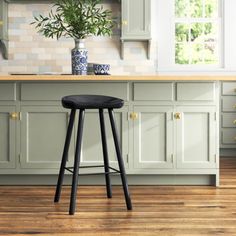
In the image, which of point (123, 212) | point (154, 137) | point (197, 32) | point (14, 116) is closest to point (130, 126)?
point (154, 137)

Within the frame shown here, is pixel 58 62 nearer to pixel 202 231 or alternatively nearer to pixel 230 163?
pixel 230 163

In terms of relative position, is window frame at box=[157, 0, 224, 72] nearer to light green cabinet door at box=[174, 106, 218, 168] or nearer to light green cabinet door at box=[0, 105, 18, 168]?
light green cabinet door at box=[174, 106, 218, 168]

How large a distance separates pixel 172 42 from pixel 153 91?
118 inches

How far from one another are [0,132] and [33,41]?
113 inches

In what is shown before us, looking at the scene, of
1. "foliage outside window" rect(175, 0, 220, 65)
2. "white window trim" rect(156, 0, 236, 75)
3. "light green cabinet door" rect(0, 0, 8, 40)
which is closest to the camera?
"light green cabinet door" rect(0, 0, 8, 40)

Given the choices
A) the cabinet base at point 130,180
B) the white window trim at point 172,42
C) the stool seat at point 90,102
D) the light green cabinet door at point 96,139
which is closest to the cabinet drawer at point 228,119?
the white window trim at point 172,42

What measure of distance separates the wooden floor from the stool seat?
693 mm

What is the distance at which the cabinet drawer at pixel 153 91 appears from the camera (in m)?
4.74

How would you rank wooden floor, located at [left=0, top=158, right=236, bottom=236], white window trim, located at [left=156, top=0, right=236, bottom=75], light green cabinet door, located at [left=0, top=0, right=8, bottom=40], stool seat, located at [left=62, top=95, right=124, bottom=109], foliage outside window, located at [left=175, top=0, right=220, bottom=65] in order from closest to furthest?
wooden floor, located at [left=0, top=158, right=236, bottom=236]
stool seat, located at [left=62, top=95, right=124, bottom=109]
light green cabinet door, located at [left=0, top=0, right=8, bottom=40]
white window trim, located at [left=156, top=0, right=236, bottom=75]
foliage outside window, located at [left=175, top=0, right=220, bottom=65]

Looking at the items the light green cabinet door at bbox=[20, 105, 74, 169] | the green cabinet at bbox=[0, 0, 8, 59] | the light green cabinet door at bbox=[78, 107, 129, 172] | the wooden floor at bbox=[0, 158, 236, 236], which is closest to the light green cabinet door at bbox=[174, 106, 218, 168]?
the wooden floor at bbox=[0, 158, 236, 236]

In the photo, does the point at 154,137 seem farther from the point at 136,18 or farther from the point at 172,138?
the point at 136,18

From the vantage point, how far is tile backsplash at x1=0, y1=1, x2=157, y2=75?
7395 mm

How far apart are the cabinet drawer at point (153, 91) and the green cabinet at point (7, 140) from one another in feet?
3.45

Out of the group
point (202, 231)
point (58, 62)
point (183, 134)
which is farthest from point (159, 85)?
point (58, 62)
